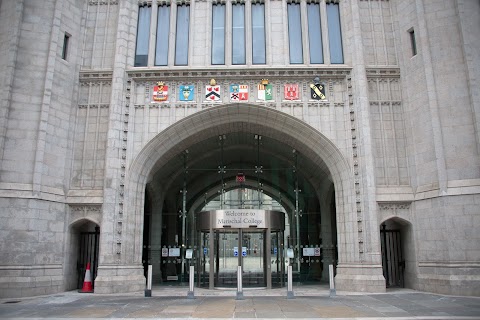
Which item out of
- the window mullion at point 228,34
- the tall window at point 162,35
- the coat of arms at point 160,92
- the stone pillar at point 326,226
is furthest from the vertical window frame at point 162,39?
the stone pillar at point 326,226

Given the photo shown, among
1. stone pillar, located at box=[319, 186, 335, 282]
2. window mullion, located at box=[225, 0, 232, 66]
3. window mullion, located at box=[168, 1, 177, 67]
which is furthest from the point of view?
stone pillar, located at box=[319, 186, 335, 282]

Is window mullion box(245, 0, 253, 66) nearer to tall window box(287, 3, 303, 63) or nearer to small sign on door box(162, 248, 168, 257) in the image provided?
tall window box(287, 3, 303, 63)

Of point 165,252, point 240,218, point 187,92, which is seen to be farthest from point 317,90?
point 165,252

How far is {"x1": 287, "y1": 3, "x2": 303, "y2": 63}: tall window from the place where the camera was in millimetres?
20219

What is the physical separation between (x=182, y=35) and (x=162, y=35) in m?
1.04

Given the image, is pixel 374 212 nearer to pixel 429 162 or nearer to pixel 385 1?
pixel 429 162

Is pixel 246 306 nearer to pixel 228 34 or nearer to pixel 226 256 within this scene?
pixel 226 256

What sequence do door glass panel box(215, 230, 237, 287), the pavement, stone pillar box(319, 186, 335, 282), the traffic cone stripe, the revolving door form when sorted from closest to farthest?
the pavement, the traffic cone stripe, the revolving door, door glass panel box(215, 230, 237, 287), stone pillar box(319, 186, 335, 282)

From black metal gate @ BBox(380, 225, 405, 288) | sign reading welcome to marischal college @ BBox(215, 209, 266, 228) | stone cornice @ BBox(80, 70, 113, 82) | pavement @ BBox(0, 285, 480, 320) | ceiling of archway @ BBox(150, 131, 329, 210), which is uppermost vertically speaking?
stone cornice @ BBox(80, 70, 113, 82)

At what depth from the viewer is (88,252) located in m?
19.8

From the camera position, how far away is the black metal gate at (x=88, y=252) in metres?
19.4

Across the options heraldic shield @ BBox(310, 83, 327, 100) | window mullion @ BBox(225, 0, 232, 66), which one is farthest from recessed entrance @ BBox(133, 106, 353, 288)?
window mullion @ BBox(225, 0, 232, 66)

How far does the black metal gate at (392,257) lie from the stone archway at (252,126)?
2.50m

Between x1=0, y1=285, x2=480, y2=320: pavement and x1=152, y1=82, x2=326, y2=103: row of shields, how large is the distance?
899cm
